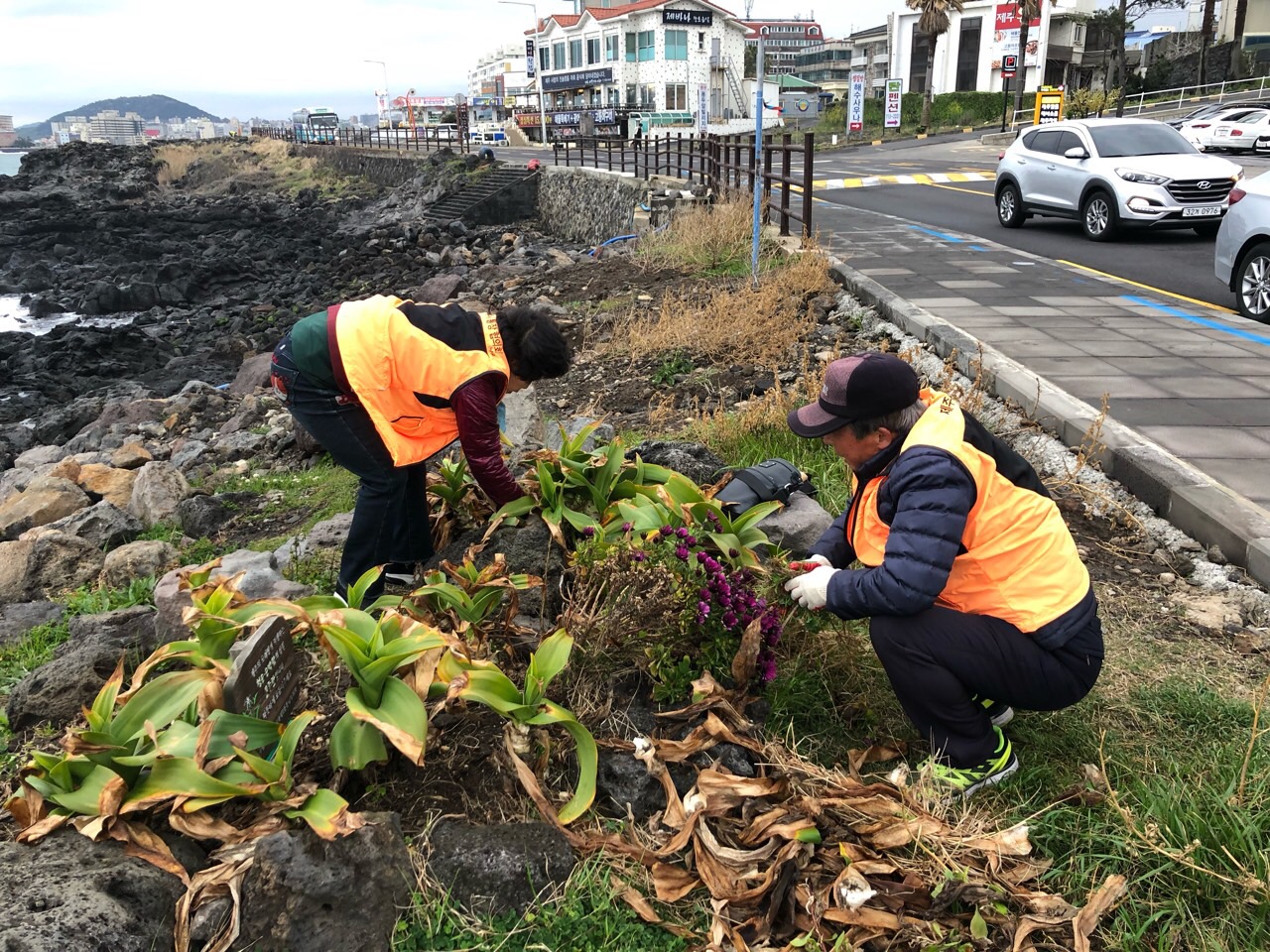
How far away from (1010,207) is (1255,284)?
21.9 ft

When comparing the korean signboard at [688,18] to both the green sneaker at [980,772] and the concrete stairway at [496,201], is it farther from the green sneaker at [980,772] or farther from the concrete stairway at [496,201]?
the green sneaker at [980,772]

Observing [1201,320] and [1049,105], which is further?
[1049,105]

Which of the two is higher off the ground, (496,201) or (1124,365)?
(496,201)

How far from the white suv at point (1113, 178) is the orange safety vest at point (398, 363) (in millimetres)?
11535

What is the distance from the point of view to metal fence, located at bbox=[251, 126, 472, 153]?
41.3 m

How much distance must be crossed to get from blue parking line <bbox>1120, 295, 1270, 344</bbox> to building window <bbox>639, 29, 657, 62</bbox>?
5189cm

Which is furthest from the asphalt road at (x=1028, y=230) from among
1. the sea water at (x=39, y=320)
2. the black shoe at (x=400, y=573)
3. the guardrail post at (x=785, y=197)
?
the sea water at (x=39, y=320)

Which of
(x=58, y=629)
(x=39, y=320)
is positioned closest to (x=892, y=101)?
(x=39, y=320)

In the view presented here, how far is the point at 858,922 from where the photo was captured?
224 centimetres

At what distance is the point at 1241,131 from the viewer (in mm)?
26828

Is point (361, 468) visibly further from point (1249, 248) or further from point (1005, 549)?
point (1249, 248)

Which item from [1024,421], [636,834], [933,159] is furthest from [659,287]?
[933,159]

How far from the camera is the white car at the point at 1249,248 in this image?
8203mm

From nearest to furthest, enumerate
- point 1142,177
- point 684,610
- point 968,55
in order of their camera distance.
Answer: point 684,610
point 1142,177
point 968,55
